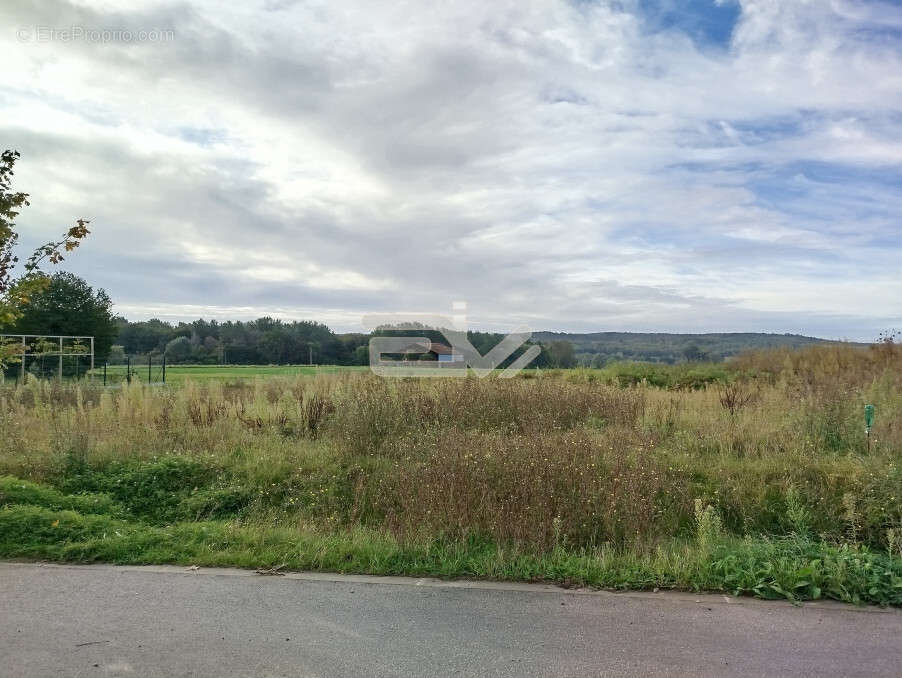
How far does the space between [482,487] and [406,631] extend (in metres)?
2.32

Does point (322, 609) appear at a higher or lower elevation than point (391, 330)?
lower

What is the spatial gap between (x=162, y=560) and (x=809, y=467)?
7443 millimetres

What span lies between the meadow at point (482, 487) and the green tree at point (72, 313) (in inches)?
1520

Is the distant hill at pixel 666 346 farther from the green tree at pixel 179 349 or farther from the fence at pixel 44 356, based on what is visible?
the green tree at pixel 179 349

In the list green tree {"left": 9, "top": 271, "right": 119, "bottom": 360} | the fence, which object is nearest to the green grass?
the fence

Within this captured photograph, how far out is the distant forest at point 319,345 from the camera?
78.0 feet

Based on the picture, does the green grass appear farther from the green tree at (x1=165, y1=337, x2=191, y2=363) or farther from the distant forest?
the green tree at (x1=165, y1=337, x2=191, y2=363)

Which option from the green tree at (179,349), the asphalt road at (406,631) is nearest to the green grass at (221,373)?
the asphalt road at (406,631)

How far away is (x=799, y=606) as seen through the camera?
439 cm

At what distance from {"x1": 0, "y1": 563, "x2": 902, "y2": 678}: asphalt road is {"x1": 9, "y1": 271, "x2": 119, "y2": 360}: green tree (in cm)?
4464

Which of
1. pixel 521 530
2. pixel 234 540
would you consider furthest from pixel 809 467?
pixel 234 540

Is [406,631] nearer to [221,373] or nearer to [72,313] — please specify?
[221,373]

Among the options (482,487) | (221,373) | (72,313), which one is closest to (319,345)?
(221,373)

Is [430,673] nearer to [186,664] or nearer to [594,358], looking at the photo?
[186,664]
